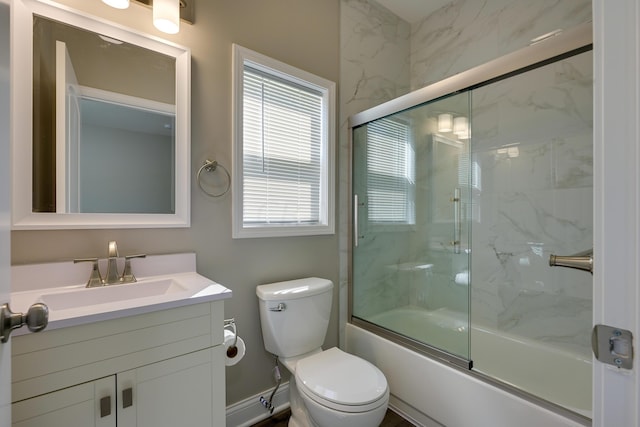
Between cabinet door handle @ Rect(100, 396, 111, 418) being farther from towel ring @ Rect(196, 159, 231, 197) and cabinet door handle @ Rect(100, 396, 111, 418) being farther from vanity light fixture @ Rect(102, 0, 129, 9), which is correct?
vanity light fixture @ Rect(102, 0, 129, 9)

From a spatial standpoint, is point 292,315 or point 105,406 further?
point 292,315

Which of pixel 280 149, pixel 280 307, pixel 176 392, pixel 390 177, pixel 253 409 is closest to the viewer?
pixel 176 392

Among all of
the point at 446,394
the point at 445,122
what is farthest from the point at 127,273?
the point at 445,122

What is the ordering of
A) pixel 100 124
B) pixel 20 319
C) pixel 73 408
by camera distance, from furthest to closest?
pixel 100 124, pixel 73 408, pixel 20 319

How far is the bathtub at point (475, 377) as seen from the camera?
1.28 m

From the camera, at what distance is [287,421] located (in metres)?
1.69

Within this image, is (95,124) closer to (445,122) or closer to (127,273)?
(127,273)

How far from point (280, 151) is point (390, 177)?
91cm

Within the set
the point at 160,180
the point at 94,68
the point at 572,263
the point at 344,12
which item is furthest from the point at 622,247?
the point at 344,12

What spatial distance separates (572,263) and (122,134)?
1.65m

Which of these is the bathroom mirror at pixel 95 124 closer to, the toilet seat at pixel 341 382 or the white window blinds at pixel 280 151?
the white window blinds at pixel 280 151

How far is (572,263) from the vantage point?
1.90ft

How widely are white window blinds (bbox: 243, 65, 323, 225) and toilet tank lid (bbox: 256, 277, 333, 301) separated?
379 mm

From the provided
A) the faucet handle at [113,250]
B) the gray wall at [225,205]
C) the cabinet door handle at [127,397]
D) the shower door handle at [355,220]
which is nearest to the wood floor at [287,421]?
the gray wall at [225,205]
